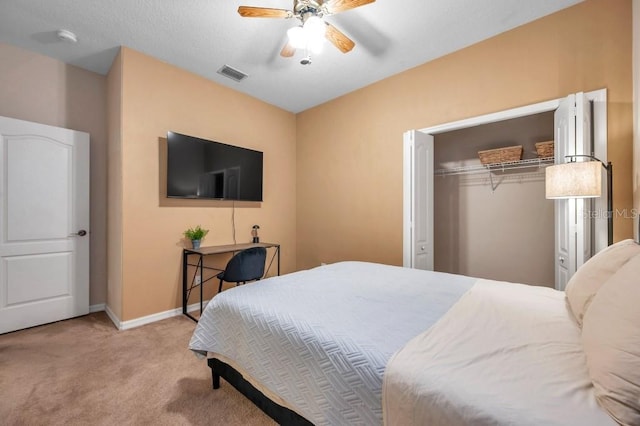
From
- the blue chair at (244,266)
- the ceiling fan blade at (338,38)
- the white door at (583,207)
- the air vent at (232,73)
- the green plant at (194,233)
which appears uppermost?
the air vent at (232,73)

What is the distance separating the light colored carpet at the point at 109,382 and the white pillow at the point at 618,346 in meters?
1.46

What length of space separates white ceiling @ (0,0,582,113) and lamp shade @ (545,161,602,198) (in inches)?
55.9

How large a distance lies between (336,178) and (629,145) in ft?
9.01

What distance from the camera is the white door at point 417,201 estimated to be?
2850 mm

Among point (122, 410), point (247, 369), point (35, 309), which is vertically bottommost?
point (122, 410)

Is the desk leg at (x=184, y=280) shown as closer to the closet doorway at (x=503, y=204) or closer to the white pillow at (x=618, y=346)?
the closet doorway at (x=503, y=204)

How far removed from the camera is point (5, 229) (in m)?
Answer: 2.59

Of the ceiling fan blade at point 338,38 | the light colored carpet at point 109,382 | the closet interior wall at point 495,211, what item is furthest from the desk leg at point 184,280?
the closet interior wall at point 495,211

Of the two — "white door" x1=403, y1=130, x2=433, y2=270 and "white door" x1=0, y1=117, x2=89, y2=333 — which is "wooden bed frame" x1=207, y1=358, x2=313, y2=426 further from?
"white door" x1=0, y1=117, x2=89, y2=333

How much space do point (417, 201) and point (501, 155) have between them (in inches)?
43.5

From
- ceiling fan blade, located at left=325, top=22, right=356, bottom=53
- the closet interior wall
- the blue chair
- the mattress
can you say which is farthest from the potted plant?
the closet interior wall

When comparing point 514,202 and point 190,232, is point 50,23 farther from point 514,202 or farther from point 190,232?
point 514,202

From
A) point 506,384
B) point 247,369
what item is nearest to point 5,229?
point 247,369

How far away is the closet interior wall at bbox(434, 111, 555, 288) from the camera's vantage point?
3.04m
